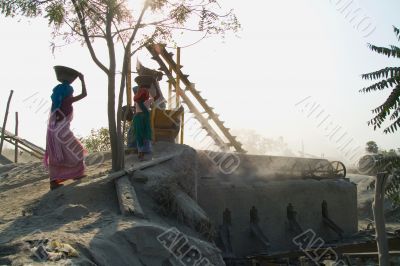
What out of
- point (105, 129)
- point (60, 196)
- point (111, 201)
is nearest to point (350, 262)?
point (111, 201)

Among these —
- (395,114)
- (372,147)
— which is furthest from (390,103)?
(372,147)

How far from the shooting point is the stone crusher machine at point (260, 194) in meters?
12.1

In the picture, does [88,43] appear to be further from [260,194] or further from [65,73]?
[260,194]

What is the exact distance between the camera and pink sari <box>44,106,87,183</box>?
28.1ft

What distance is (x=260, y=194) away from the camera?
13.1 metres

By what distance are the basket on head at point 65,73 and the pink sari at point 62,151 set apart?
61 centimetres

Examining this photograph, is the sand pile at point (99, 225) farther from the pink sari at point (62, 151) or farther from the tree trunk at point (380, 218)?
the tree trunk at point (380, 218)

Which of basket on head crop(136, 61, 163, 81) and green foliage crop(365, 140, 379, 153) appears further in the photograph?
green foliage crop(365, 140, 379, 153)

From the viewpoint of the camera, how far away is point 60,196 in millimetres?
8094

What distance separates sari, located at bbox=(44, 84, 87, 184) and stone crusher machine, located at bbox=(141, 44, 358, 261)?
116 inches

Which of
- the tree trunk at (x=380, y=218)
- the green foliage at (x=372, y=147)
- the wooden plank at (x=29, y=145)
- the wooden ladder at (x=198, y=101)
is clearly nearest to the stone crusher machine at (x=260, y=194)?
the wooden ladder at (x=198, y=101)

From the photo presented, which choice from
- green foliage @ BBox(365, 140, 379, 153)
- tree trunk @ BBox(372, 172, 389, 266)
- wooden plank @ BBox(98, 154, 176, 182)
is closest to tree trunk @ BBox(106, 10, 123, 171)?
wooden plank @ BBox(98, 154, 176, 182)

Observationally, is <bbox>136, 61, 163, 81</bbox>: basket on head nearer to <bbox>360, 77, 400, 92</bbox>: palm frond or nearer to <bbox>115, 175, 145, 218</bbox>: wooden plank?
<bbox>115, 175, 145, 218</bbox>: wooden plank

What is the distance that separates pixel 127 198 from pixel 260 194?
6142 mm
